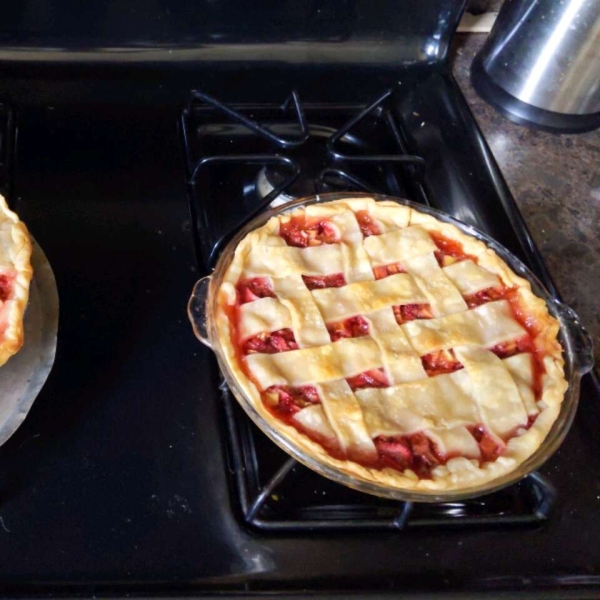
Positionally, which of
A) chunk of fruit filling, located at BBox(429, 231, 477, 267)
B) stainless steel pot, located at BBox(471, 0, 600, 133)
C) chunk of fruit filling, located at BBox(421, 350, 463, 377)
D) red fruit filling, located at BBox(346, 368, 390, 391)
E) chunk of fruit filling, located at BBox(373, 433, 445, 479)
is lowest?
chunk of fruit filling, located at BBox(373, 433, 445, 479)

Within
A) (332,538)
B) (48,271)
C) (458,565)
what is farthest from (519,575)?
(48,271)

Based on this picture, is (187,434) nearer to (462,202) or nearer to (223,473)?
(223,473)

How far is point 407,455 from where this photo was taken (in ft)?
2.50

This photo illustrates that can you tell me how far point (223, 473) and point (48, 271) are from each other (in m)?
0.35

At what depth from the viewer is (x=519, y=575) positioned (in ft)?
2.50

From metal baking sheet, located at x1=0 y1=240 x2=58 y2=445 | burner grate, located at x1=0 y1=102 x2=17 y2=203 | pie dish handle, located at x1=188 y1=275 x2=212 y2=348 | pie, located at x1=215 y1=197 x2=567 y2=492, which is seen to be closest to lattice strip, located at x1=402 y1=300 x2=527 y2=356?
pie, located at x1=215 y1=197 x2=567 y2=492

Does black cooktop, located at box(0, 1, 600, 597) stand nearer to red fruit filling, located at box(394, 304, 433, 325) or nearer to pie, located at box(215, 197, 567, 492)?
pie, located at box(215, 197, 567, 492)

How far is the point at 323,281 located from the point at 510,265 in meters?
0.28

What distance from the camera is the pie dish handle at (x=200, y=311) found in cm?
80

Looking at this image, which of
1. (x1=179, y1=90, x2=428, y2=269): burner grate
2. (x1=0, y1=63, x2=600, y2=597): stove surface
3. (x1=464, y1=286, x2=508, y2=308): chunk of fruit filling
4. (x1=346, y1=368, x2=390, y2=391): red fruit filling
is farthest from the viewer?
(x1=179, y1=90, x2=428, y2=269): burner grate

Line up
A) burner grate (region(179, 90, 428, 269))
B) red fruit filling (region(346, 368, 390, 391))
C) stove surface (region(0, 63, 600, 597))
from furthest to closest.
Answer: burner grate (region(179, 90, 428, 269)) → red fruit filling (region(346, 368, 390, 391)) → stove surface (region(0, 63, 600, 597))

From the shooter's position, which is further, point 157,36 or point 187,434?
point 157,36

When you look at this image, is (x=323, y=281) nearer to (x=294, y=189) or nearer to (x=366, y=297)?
(x=366, y=297)

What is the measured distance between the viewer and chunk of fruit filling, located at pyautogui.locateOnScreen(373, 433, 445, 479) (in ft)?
2.48
